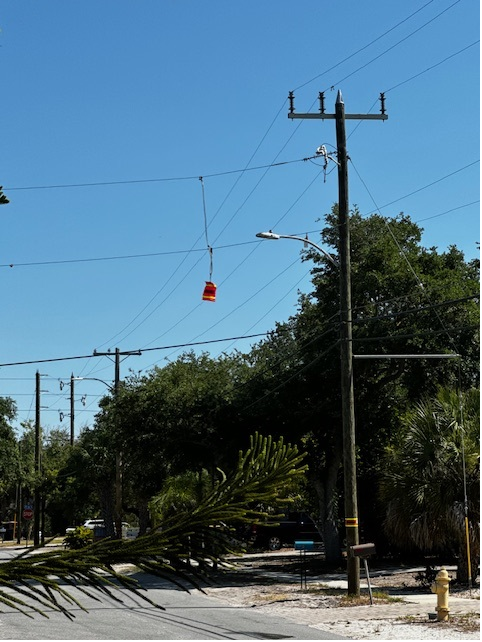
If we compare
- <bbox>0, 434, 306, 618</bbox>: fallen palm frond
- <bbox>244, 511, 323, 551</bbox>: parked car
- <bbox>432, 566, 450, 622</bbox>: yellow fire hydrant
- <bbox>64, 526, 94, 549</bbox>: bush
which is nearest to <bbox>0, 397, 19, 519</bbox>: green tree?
<bbox>244, 511, 323, 551</bbox>: parked car

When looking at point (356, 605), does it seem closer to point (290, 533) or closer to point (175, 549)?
point (175, 549)

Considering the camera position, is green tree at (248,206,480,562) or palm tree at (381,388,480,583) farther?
green tree at (248,206,480,562)

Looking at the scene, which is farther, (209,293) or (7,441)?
(7,441)

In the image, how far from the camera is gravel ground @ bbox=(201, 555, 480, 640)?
17.1 m

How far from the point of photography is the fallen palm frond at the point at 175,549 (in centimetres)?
339

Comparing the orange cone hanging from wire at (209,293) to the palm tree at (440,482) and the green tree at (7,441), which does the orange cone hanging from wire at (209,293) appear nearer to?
the palm tree at (440,482)

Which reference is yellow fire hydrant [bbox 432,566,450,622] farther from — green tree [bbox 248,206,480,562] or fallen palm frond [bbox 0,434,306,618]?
fallen palm frond [bbox 0,434,306,618]

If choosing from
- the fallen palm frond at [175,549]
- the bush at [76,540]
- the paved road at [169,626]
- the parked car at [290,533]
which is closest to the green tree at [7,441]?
the parked car at [290,533]

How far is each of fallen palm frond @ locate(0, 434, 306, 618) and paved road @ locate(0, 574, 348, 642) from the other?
11717 mm

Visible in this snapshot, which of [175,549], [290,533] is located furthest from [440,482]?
[290,533]

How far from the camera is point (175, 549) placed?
354 centimetres

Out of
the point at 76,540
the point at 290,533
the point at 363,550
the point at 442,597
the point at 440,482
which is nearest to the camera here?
the point at 76,540

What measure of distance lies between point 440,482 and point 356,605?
3.64 m

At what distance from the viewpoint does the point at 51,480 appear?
6178 cm
